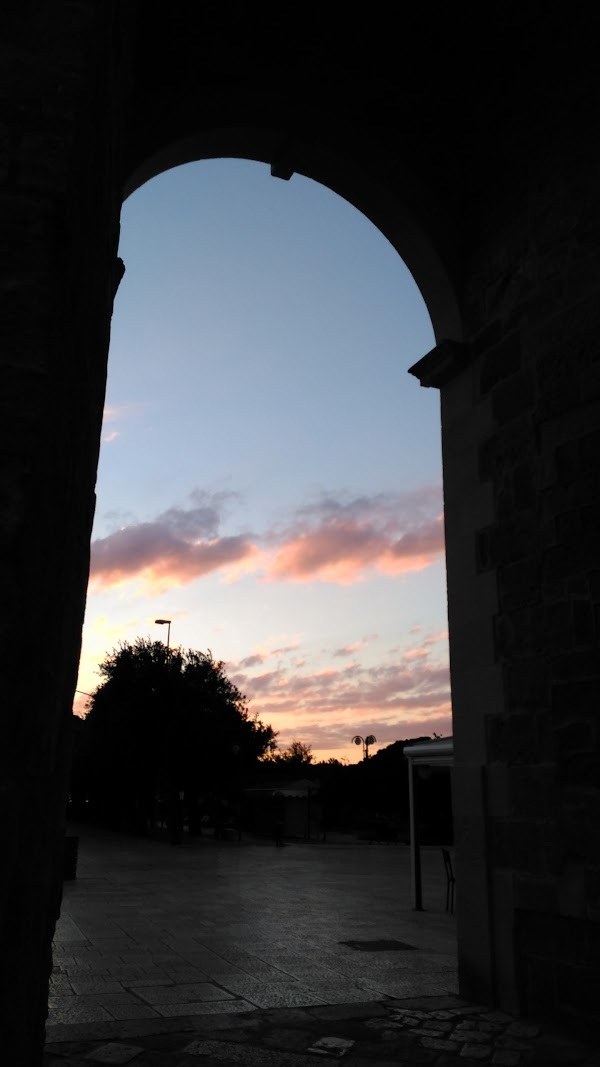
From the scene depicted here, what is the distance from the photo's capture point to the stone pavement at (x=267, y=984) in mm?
3697

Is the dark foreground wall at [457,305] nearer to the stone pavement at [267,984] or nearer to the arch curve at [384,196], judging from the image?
the arch curve at [384,196]

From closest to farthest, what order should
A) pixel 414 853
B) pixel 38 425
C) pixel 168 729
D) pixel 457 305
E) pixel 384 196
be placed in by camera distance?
pixel 38 425, pixel 457 305, pixel 384 196, pixel 414 853, pixel 168 729

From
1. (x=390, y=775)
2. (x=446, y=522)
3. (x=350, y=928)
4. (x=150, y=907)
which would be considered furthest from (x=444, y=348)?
(x=390, y=775)

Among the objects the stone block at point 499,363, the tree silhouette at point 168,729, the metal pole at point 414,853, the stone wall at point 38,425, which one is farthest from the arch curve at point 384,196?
the tree silhouette at point 168,729

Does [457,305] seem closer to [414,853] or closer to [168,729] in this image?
[414,853]

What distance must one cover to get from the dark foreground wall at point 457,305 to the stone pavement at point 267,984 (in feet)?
1.56

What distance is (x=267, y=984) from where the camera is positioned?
5.12 meters

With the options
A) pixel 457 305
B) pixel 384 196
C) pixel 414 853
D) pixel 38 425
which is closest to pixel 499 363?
pixel 457 305

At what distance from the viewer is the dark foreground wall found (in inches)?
64.1

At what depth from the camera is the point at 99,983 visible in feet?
17.0

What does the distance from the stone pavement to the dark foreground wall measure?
0.47 meters

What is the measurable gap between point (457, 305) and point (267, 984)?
4.66 m

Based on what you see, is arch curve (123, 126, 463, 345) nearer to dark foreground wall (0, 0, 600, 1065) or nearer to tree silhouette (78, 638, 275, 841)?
dark foreground wall (0, 0, 600, 1065)

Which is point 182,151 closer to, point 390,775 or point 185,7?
point 185,7
